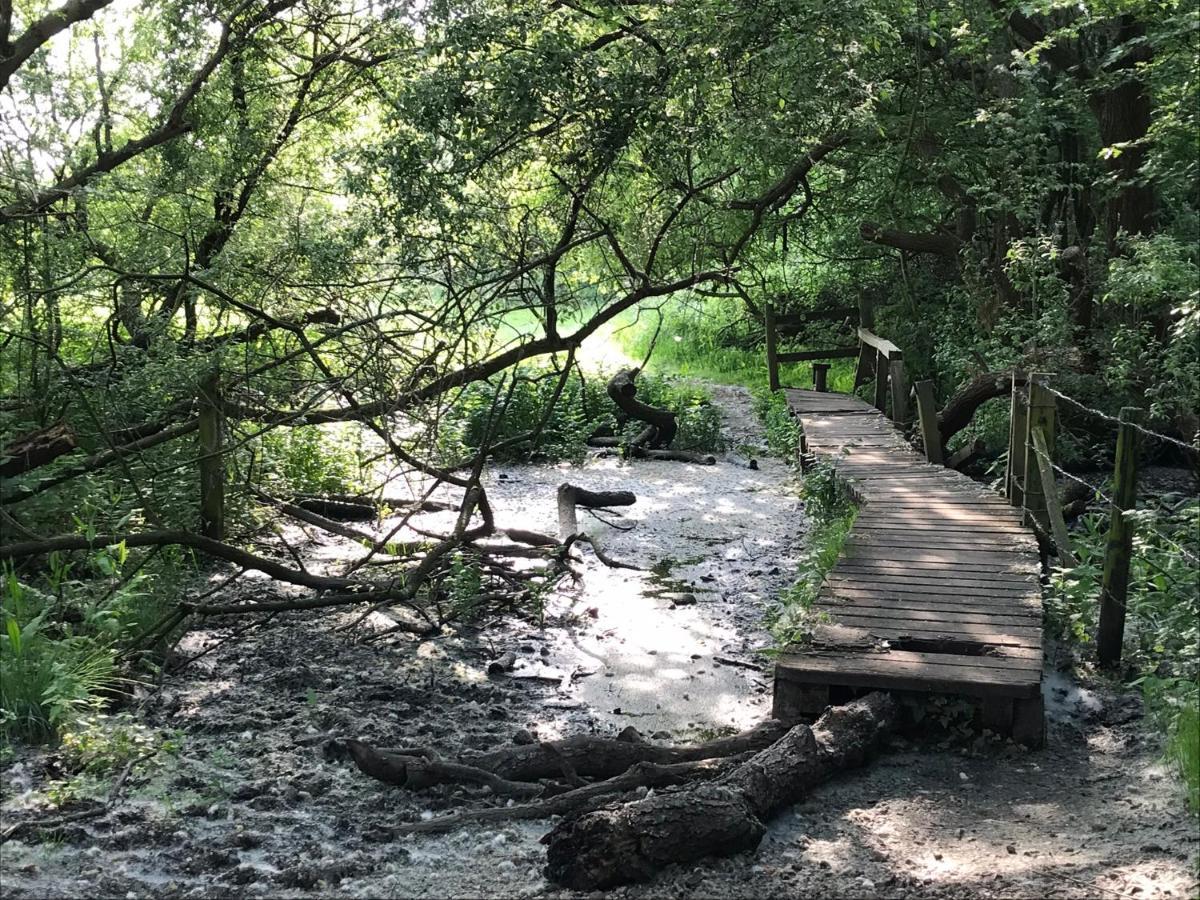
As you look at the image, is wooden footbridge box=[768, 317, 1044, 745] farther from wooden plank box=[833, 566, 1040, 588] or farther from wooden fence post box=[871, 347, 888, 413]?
wooden fence post box=[871, 347, 888, 413]

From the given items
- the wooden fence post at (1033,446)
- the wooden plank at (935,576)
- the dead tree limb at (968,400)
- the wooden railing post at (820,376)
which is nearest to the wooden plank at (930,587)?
the wooden plank at (935,576)

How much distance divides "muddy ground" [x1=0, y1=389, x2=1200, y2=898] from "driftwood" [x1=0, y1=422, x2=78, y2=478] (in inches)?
56.8

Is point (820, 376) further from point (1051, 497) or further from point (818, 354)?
point (1051, 497)

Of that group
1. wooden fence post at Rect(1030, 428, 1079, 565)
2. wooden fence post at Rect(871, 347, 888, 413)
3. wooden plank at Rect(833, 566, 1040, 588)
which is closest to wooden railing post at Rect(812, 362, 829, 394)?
wooden fence post at Rect(871, 347, 888, 413)

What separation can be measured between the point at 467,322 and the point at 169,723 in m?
2.76

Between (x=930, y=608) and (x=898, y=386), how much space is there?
6.72 meters

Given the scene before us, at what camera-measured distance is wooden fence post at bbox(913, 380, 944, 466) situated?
11148mm

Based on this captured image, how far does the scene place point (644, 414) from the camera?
15.1 meters

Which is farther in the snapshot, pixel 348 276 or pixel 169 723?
pixel 348 276

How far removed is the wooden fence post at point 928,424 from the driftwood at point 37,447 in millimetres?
7893

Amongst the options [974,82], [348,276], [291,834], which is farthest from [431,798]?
A: [974,82]

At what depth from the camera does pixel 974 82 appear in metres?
11.8

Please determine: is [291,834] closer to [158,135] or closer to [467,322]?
[467,322]

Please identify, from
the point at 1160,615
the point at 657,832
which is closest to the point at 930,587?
the point at 1160,615
